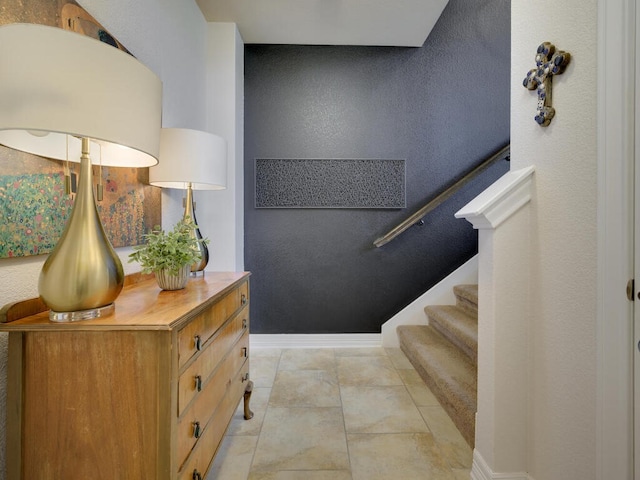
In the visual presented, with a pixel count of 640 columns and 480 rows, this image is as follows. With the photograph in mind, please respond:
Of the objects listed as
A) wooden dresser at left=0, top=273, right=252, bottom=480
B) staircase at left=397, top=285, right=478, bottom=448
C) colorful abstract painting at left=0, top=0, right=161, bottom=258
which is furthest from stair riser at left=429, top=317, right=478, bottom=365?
colorful abstract painting at left=0, top=0, right=161, bottom=258

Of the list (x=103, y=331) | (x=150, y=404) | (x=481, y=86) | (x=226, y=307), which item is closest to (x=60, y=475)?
(x=150, y=404)

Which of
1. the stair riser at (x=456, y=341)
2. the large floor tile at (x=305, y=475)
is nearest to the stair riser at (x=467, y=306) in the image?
the stair riser at (x=456, y=341)

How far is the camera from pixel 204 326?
3.39 feet

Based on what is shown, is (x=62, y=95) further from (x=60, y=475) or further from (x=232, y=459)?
(x=232, y=459)

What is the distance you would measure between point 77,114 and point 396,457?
180cm

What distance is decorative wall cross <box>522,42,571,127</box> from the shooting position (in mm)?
1012

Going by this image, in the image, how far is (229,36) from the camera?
2.46 m

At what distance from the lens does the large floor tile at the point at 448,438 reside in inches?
55.6

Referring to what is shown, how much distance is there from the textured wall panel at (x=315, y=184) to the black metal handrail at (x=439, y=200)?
224 mm

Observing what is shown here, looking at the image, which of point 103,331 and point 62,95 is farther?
point 103,331

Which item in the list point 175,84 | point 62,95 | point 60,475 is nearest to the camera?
point 62,95

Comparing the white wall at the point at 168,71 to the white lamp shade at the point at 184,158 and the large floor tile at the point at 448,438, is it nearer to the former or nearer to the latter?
the white lamp shade at the point at 184,158

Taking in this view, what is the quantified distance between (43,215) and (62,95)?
19.9 inches

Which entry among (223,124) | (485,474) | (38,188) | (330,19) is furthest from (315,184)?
(485,474)
